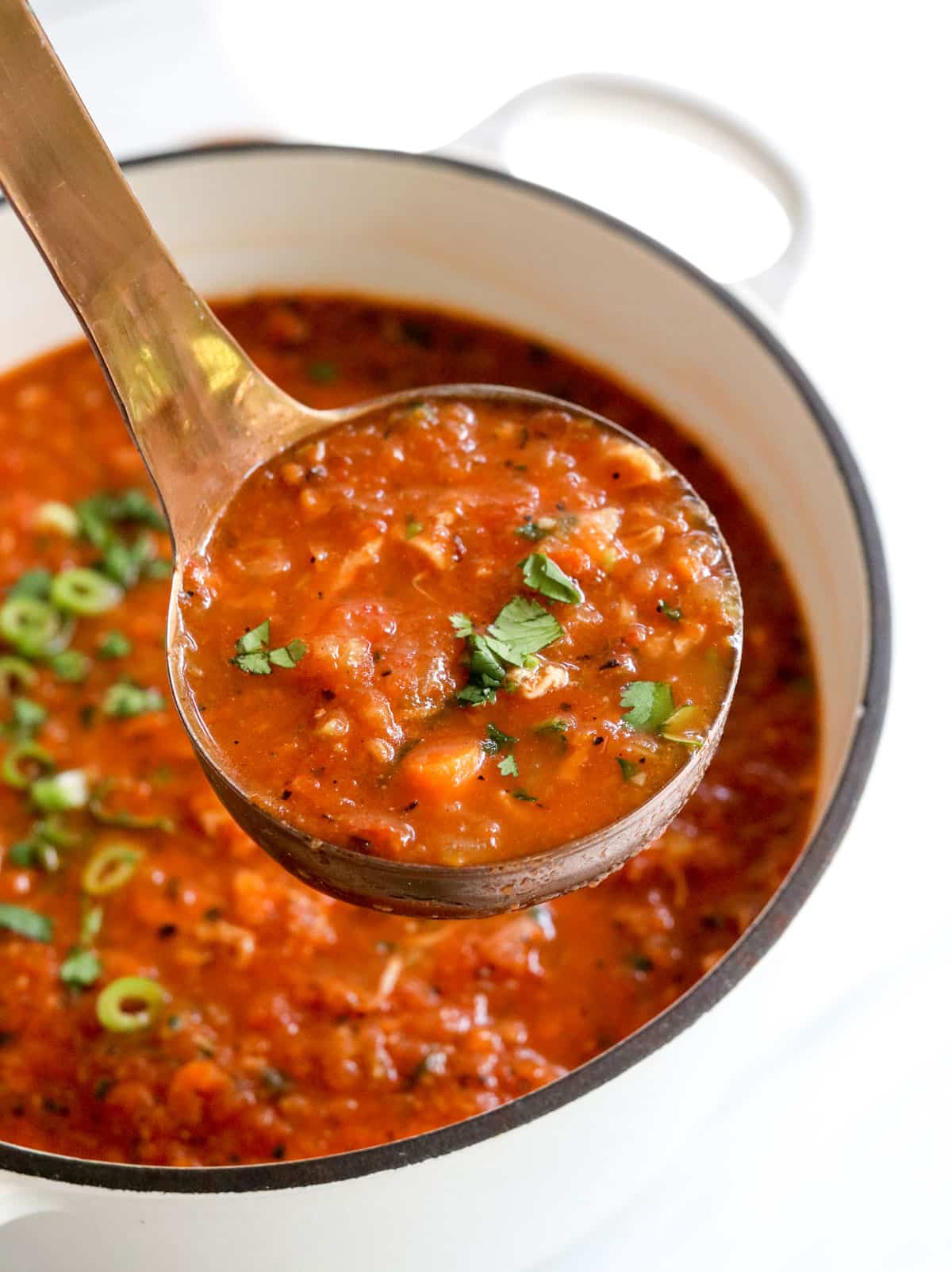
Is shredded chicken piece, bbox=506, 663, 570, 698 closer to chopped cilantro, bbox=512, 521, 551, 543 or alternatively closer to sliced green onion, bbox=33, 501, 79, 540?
chopped cilantro, bbox=512, 521, 551, 543

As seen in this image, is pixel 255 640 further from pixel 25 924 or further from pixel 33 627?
pixel 33 627

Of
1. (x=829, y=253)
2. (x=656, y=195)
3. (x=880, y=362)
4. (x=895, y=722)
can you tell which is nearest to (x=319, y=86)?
(x=656, y=195)

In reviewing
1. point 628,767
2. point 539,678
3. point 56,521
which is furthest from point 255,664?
point 56,521

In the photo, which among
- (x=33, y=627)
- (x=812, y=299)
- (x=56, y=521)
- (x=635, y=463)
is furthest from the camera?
(x=812, y=299)

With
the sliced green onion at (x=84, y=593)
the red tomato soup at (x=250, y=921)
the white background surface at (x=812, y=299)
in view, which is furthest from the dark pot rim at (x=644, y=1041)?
the sliced green onion at (x=84, y=593)

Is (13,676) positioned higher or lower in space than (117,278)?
lower

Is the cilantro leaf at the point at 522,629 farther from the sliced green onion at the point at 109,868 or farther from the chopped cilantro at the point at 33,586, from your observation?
the chopped cilantro at the point at 33,586

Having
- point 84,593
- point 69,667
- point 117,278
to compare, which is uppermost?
point 117,278

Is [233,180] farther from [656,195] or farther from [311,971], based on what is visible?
[311,971]
